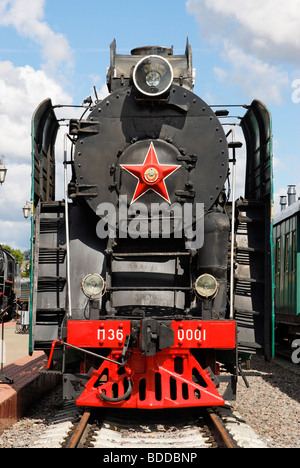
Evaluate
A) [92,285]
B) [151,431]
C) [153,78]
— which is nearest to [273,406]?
[151,431]

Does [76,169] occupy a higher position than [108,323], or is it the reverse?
[76,169]

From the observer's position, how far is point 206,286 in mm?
6199

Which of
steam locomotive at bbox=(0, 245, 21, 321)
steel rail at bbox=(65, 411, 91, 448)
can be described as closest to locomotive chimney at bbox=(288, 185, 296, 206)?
steam locomotive at bbox=(0, 245, 21, 321)

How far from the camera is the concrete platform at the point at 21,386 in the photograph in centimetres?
674

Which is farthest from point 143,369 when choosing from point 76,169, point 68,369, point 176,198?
point 76,169

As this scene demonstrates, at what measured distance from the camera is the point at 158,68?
6480 millimetres

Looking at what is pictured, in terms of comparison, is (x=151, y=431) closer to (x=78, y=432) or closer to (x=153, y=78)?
(x=78, y=432)

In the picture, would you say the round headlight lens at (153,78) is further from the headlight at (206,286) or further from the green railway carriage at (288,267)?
the green railway carriage at (288,267)

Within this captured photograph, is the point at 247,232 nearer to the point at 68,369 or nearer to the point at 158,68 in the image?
the point at 158,68

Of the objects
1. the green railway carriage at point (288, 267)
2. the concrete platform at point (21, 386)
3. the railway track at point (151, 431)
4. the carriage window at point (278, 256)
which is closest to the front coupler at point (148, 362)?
the railway track at point (151, 431)
